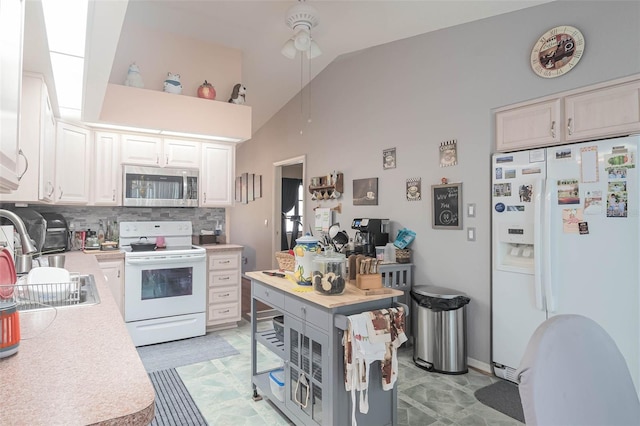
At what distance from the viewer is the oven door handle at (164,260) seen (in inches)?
137

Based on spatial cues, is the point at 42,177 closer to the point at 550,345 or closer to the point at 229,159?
the point at 229,159

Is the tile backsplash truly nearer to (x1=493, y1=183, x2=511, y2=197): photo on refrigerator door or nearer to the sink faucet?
the sink faucet

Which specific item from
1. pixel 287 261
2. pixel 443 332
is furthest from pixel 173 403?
pixel 443 332

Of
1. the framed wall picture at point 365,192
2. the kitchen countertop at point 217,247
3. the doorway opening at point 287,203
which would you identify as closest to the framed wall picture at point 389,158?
the framed wall picture at point 365,192

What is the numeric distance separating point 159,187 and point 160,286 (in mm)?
1094

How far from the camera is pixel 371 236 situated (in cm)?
382

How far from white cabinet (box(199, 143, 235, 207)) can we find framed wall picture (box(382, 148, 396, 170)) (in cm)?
185

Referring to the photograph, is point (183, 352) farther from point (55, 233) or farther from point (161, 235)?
point (55, 233)

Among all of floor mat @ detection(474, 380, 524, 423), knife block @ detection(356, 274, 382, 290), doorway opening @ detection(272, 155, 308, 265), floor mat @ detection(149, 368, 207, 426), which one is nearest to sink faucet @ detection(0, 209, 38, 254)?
floor mat @ detection(149, 368, 207, 426)

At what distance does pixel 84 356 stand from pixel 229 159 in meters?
3.52

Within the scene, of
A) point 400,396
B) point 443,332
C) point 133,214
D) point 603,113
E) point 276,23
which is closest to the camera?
point 603,113

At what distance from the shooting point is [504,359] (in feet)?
9.48

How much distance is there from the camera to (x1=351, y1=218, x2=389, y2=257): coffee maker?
146 inches

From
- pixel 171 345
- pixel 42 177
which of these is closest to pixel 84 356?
pixel 42 177
